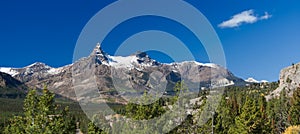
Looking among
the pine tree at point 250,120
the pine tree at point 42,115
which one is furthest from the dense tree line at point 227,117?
the pine tree at point 42,115

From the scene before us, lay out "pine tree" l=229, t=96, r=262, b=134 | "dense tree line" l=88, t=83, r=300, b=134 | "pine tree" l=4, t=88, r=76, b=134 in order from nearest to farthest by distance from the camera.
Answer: "pine tree" l=4, t=88, r=76, b=134 < "dense tree line" l=88, t=83, r=300, b=134 < "pine tree" l=229, t=96, r=262, b=134

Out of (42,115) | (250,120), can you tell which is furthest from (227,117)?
(42,115)

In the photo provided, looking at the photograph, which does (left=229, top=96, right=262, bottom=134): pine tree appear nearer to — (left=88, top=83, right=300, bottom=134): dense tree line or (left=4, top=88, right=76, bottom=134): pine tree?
(left=88, top=83, right=300, bottom=134): dense tree line

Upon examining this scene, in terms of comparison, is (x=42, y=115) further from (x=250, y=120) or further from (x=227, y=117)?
(x=227, y=117)

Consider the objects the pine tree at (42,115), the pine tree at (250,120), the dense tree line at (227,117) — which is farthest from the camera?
the pine tree at (250,120)

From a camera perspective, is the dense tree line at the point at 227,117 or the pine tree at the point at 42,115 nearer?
the pine tree at the point at 42,115

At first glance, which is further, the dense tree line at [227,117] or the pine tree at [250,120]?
the pine tree at [250,120]

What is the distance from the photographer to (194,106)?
44.9 meters

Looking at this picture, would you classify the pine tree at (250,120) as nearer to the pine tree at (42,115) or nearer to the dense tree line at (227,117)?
the dense tree line at (227,117)

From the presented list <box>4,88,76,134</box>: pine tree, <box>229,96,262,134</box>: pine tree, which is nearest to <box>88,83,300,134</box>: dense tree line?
<box>229,96,262,134</box>: pine tree

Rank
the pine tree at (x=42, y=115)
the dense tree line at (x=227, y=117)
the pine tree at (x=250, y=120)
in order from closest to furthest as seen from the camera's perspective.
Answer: the pine tree at (x=42, y=115) → the dense tree line at (x=227, y=117) → the pine tree at (x=250, y=120)

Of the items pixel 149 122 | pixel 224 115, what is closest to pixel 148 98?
pixel 149 122

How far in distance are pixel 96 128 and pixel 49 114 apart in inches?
452

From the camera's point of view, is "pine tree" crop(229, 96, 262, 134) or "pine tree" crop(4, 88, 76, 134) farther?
"pine tree" crop(229, 96, 262, 134)
